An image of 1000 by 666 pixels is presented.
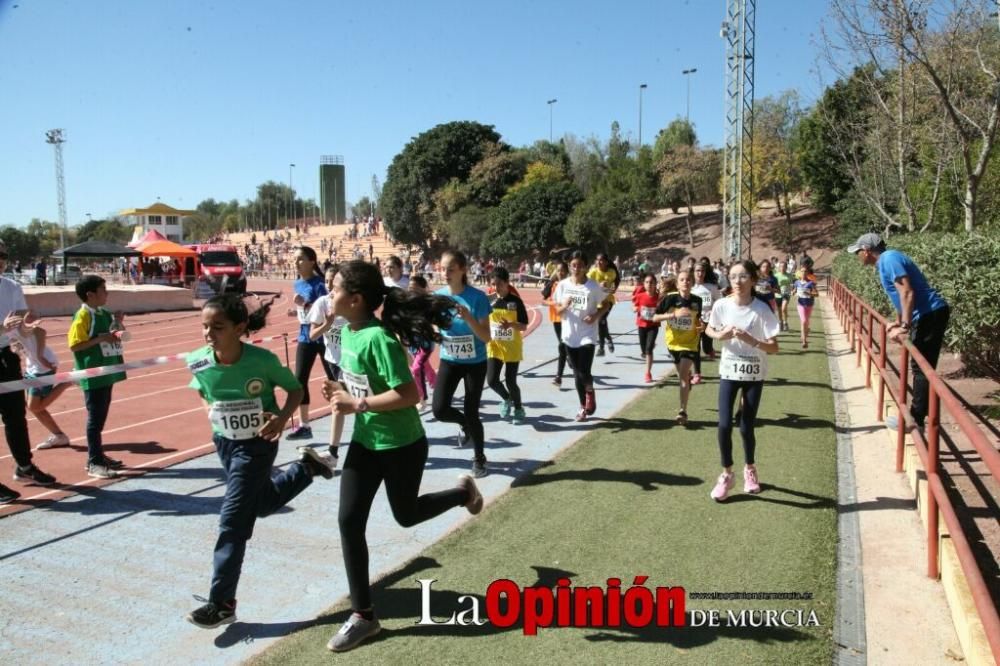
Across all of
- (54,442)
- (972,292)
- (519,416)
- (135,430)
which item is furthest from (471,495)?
(972,292)

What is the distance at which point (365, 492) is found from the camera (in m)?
3.79

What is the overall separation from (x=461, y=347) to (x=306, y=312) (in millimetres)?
Answer: 2034

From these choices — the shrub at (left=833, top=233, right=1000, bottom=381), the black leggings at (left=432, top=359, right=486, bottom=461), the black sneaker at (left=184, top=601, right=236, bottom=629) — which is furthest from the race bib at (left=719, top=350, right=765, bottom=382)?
Result: the shrub at (left=833, top=233, right=1000, bottom=381)

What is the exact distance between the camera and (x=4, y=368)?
6.08 m

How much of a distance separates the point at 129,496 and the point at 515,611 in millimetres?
3746

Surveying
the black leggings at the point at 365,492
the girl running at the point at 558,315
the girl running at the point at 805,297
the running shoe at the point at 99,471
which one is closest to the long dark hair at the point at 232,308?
the black leggings at the point at 365,492

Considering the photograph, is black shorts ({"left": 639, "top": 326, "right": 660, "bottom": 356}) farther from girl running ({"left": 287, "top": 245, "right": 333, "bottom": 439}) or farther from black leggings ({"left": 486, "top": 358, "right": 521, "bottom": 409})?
girl running ({"left": 287, "top": 245, "right": 333, "bottom": 439})

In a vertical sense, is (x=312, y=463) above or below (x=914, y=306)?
below

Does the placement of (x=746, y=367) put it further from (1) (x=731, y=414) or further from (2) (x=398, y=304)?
(2) (x=398, y=304)

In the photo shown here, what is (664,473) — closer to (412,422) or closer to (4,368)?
(412,422)

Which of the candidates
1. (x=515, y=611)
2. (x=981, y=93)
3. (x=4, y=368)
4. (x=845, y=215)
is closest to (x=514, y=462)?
(x=515, y=611)

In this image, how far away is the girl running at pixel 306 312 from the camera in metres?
7.66

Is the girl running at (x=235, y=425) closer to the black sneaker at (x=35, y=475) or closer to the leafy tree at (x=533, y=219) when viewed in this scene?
the black sneaker at (x=35, y=475)

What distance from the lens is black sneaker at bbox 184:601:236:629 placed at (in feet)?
12.7
